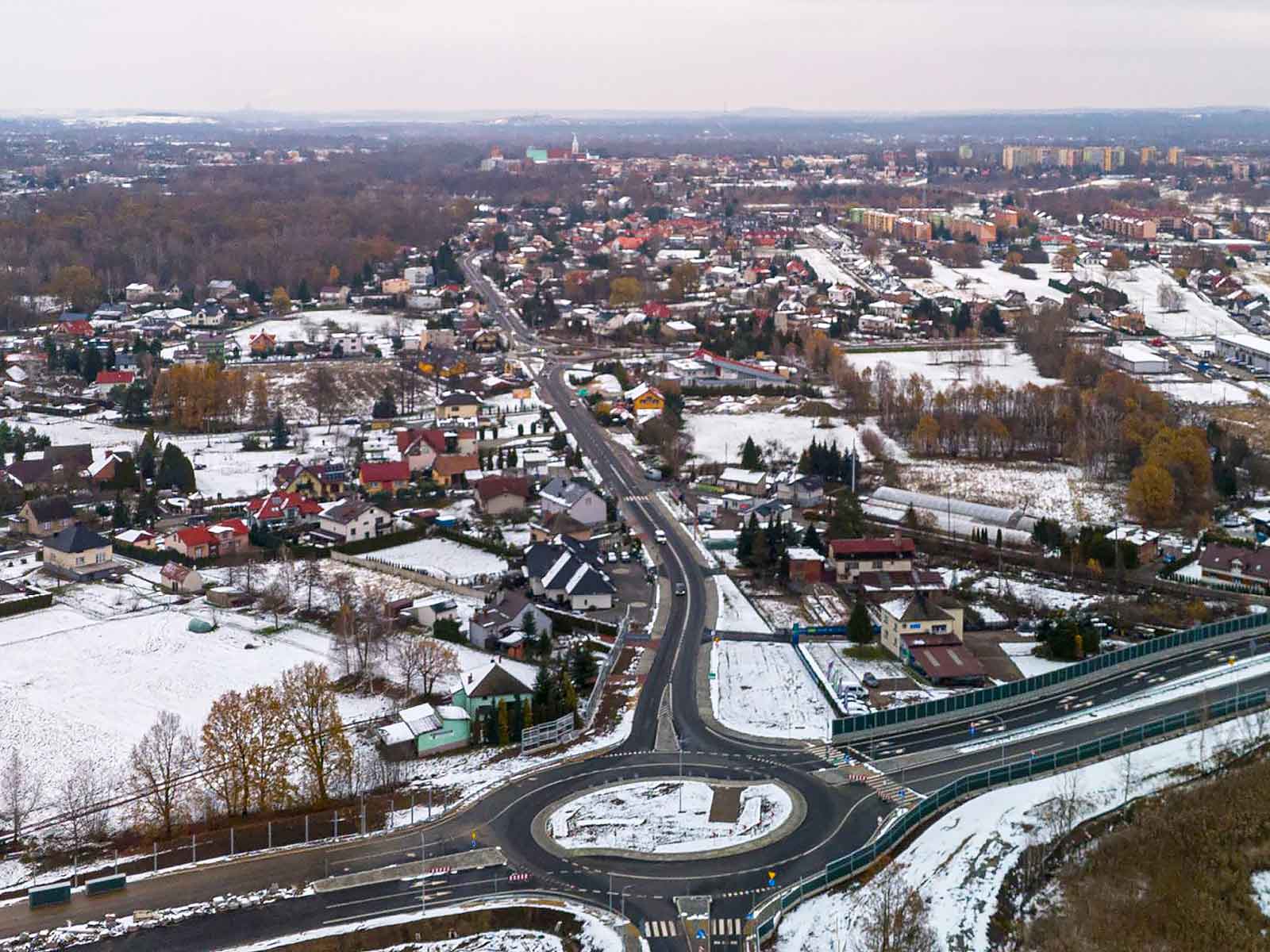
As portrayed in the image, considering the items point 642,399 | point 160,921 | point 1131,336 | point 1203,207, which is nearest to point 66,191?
point 642,399

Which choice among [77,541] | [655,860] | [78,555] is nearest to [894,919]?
[655,860]

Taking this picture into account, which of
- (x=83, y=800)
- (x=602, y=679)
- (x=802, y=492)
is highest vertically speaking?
(x=802, y=492)

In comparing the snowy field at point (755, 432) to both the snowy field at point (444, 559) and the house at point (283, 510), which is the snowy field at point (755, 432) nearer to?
the snowy field at point (444, 559)

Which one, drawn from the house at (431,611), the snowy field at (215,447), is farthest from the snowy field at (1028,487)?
the snowy field at (215,447)

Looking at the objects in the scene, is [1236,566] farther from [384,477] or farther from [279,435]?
[279,435]

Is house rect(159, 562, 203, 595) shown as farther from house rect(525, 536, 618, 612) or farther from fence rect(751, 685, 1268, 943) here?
fence rect(751, 685, 1268, 943)
